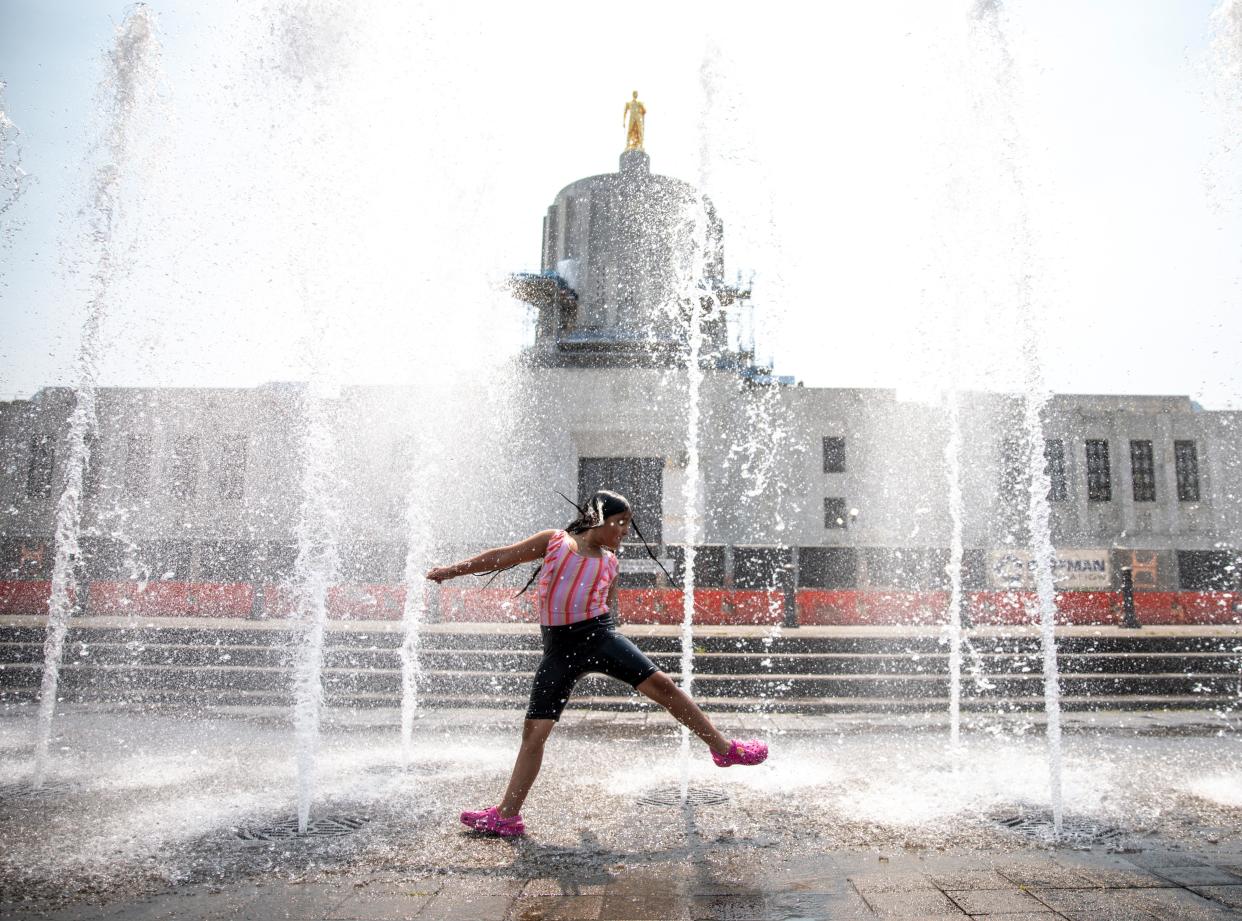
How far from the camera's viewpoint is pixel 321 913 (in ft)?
8.38

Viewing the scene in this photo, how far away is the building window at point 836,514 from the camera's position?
95.8 ft

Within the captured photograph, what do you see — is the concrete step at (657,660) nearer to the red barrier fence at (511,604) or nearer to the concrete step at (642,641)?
the concrete step at (642,641)

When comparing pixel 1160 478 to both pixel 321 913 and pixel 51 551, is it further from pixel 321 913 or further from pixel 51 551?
pixel 51 551

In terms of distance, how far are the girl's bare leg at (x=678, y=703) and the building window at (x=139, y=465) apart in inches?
1288

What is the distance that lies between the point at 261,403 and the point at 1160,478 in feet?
124

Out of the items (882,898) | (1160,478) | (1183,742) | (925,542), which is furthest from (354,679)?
(1160,478)

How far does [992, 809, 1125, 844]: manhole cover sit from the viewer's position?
11.3ft

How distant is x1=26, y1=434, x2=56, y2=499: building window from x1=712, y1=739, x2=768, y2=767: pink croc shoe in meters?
34.5

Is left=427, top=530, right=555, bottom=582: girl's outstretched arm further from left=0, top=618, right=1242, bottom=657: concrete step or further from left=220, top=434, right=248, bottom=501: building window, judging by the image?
left=220, top=434, right=248, bottom=501: building window

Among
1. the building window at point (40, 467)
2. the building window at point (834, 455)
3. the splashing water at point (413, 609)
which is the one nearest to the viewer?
the splashing water at point (413, 609)

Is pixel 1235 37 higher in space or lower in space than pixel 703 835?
higher

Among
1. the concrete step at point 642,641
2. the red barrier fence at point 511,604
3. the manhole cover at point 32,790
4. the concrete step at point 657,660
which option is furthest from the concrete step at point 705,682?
the red barrier fence at point 511,604

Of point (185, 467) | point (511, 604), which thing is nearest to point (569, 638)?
point (511, 604)

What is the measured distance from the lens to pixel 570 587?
139 inches
